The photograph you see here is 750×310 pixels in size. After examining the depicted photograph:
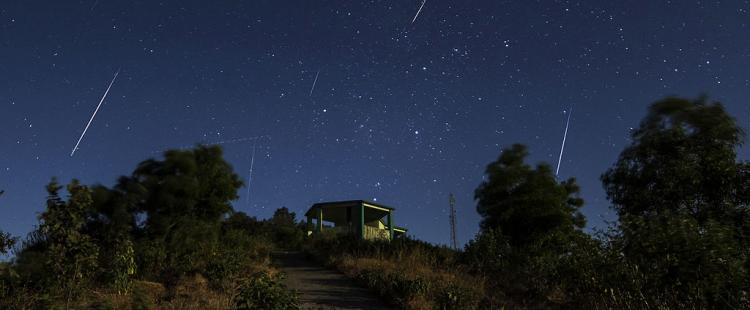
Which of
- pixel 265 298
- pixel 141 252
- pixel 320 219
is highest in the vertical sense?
pixel 320 219

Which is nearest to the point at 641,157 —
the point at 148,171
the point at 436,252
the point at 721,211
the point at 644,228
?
the point at 721,211

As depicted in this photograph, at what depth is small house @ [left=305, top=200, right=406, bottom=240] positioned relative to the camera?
99.8 feet

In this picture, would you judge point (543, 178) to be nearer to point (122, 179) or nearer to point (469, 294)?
point (469, 294)

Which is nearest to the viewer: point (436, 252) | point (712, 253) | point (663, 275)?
point (712, 253)

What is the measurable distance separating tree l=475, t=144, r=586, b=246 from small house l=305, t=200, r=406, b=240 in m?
6.03

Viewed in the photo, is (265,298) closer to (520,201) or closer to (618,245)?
(618,245)

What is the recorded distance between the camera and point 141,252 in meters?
12.1

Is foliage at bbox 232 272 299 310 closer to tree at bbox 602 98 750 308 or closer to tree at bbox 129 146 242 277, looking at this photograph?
tree at bbox 129 146 242 277

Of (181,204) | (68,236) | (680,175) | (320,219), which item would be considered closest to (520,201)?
(680,175)

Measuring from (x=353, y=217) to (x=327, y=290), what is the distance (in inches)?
906

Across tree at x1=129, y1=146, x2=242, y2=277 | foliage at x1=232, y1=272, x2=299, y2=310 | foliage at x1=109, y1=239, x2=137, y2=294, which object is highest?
tree at x1=129, y1=146, x2=242, y2=277

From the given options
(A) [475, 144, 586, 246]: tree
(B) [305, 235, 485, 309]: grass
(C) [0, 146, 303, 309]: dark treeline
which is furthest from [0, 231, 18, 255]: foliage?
(A) [475, 144, 586, 246]: tree

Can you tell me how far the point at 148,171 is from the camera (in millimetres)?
18062

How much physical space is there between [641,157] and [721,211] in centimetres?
407
